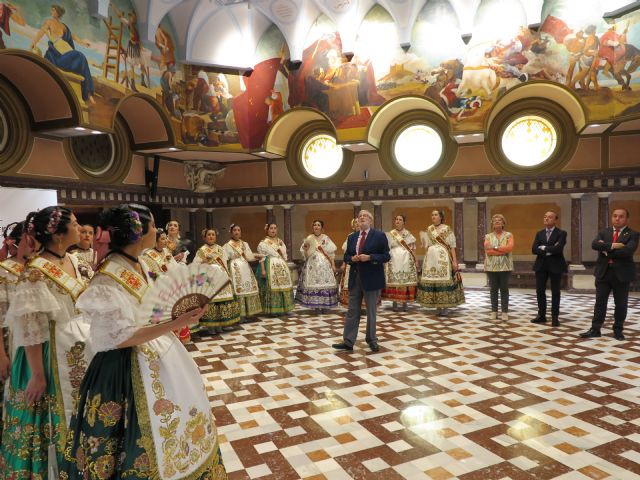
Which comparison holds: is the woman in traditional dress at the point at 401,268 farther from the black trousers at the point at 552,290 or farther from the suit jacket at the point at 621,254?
the suit jacket at the point at 621,254

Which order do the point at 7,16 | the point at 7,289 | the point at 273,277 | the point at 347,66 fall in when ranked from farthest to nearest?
the point at 347,66 → the point at 273,277 → the point at 7,16 → the point at 7,289

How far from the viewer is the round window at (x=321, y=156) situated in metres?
14.4

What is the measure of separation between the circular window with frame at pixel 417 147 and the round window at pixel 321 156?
1.69m

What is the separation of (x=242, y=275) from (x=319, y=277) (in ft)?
5.40

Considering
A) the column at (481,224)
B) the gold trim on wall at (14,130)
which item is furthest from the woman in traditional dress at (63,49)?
the column at (481,224)

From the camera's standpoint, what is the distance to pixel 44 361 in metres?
2.65

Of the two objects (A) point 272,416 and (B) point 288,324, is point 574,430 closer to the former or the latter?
(A) point 272,416

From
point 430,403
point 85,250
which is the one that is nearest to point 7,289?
point 85,250

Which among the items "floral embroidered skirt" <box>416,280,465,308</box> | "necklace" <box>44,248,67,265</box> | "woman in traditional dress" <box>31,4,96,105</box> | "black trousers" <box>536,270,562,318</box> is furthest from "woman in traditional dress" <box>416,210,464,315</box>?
"woman in traditional dress" <box>31,4,96,105</box>

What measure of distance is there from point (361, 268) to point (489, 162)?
8036mm

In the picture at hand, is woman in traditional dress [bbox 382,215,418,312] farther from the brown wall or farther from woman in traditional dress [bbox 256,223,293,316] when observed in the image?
the brown wall

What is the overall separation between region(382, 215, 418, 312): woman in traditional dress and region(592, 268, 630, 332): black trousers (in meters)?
3.30

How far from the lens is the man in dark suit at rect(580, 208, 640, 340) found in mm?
6332

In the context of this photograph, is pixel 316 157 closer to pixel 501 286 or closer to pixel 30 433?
pixel 501 286
